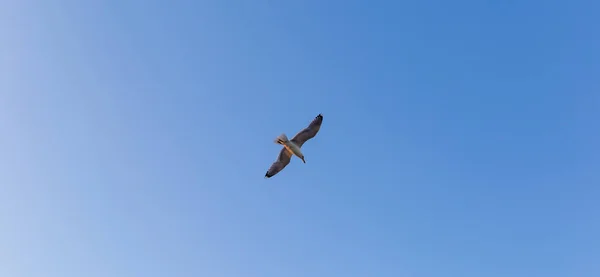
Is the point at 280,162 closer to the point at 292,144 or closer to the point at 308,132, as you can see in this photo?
the point at 292,144

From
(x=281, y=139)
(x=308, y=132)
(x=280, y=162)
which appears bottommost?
(x=280, y=162)

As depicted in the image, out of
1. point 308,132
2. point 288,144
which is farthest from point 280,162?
point 308,132

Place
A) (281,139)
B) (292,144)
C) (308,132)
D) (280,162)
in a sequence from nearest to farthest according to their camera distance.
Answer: (281,139) → (292,144) → (280,162) → (308,132)

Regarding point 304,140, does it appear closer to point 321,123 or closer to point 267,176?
point 321,123

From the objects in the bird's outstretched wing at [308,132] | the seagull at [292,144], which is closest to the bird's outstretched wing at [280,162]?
the seagull at [292,144]

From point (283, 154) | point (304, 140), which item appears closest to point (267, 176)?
point (283, 154)

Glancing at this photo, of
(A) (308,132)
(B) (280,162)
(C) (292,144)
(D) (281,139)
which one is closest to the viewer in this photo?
(D) (281,139)

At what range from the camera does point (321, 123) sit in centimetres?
3716

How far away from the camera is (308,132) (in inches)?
1447

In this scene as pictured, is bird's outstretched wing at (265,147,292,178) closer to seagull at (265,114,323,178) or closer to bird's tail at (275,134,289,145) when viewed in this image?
seagull at (265,114,323,178)

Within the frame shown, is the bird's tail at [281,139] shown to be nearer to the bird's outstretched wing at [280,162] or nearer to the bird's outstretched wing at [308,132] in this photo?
the bird's outstretched wing at [280,162]

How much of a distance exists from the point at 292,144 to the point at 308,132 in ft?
7.03

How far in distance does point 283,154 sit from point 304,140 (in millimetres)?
2360

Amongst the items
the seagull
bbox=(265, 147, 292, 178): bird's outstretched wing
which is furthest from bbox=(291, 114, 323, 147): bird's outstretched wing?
bbox=(265, 147, 292, 178): bird's outstretched wing
